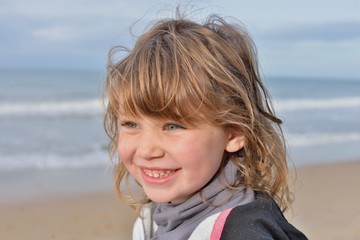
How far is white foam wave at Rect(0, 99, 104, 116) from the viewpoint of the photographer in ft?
41.3

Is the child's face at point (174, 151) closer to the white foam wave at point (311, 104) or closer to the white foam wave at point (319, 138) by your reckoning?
the white foam wave at point (319, 138)

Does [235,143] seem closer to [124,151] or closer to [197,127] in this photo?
[197,127]

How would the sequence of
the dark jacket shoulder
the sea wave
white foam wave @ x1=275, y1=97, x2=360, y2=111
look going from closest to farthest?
the dark jacket shoulder
the sea wave
white foam wave @ x1=275, y1=97, x2=360, y2=111

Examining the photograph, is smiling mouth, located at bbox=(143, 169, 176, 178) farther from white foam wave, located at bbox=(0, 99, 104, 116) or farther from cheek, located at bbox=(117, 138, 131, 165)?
white foam wave, located at bbox=(0, 99, 104, 116)

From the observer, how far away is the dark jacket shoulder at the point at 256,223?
151cm

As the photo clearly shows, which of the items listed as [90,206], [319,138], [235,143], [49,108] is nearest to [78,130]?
[49,108]

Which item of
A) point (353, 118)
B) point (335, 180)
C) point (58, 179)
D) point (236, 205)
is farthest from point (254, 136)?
point (353, 118)

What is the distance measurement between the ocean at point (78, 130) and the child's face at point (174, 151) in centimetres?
196

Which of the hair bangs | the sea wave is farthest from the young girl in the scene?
the sea wave

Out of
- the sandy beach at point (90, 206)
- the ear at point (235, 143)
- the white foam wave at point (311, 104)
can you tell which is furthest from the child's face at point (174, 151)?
the white foam wave at point (311, 104)

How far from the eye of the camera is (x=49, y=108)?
43.2 feet

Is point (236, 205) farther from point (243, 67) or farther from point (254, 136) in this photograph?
point (243, 67)

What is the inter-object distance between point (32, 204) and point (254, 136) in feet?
13.5

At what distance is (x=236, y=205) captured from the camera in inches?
66.6
